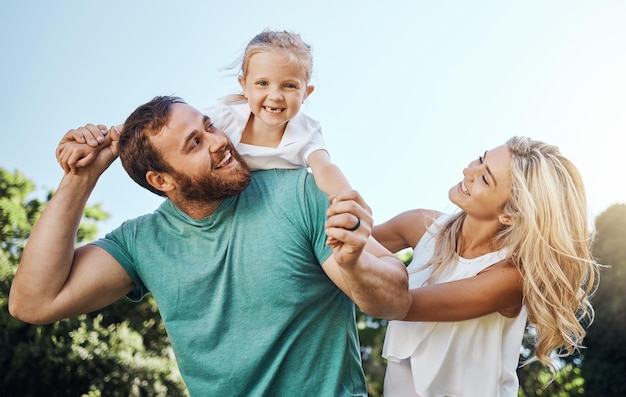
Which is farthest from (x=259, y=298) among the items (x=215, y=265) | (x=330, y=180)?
(x=330, y=180)

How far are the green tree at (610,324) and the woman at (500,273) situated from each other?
24.2ft

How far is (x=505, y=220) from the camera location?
3.26 m

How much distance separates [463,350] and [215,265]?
3.65 feet

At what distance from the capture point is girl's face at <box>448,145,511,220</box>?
323 centimetres

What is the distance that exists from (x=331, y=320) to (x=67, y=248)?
101 centimetres

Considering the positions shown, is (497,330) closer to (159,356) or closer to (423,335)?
(423,335)

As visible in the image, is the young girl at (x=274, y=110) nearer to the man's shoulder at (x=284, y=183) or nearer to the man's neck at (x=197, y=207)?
the man's shoulder at (x=284, y=183)

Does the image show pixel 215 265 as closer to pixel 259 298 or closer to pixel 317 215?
pixel 259 298

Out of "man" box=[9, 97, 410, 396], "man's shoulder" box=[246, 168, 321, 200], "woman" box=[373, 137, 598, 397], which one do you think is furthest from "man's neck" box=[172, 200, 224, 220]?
"woman" box=[373, 137, 598, 397]

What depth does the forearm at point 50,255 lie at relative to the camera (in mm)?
2896

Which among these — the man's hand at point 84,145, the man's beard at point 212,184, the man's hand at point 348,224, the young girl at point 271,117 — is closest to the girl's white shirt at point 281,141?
the young girl at point 271,117

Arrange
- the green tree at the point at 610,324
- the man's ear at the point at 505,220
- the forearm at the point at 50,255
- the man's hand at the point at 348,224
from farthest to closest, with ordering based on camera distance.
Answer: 1. the green tree at the point at 610,324
2. the man's ear at the point at 505,220
3. the forearm at the point at 50,255
4. the man's hand at the point at 348,224

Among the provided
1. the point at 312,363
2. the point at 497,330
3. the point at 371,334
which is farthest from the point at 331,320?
the point at 371,334

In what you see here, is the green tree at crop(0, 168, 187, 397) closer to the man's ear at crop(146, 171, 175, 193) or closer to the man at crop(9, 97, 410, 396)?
the man at crop(9, 97, 410, 396)
